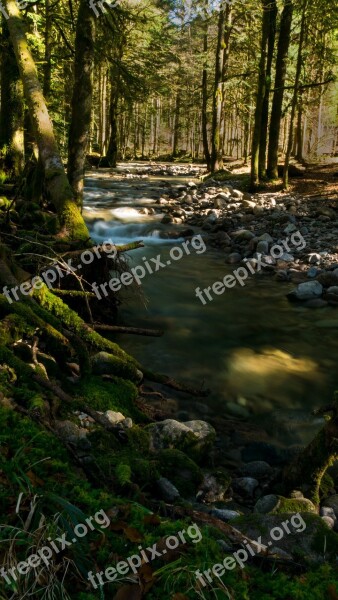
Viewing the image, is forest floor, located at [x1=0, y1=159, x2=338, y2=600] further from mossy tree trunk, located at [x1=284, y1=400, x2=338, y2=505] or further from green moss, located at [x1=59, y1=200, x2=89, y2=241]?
green moss, located at [x1=59, y1=200, x2=89, y2=241]

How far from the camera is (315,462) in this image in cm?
343

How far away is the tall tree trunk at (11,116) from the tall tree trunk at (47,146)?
4061 millimetres

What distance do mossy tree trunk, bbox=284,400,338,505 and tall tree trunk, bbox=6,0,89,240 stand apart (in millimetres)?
4202

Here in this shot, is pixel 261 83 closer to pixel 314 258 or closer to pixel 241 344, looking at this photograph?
pixel 314 258

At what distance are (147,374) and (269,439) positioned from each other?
1.54 metres

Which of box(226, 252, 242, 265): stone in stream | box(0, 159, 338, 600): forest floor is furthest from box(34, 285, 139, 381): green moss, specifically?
box(226, 252, 242, 265): stone in stream

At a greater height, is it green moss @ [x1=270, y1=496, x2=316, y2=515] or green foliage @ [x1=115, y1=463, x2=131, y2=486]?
green foliage @ [x1=115, y1=463, x2=131, y2=486]

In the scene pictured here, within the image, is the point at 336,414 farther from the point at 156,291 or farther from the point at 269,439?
the point at 156,291

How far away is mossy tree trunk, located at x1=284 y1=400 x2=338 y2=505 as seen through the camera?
3195mm

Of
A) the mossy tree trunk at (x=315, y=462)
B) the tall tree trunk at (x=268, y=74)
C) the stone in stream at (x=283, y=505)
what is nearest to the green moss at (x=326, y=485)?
the mossy tree trunk at (x=315, y=462)

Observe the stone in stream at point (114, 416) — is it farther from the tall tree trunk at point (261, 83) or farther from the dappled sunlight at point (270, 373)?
the tall tree trunk at point (261, 83)

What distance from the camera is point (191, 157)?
54.9 meters

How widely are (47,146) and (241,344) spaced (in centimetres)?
442

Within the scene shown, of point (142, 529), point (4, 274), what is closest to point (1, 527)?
point (142, 529)
